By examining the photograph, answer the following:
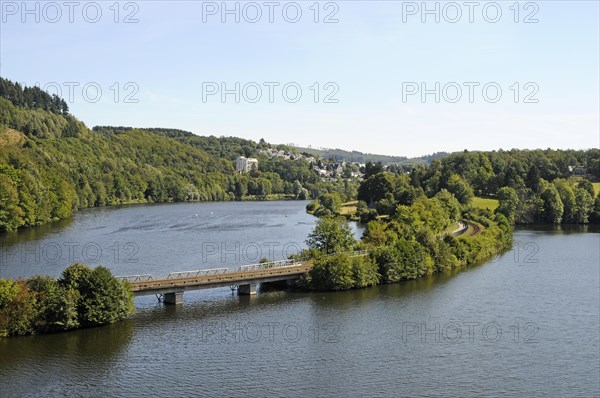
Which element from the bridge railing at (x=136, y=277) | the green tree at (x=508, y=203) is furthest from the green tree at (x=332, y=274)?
the green tree at (x=508, y=203)

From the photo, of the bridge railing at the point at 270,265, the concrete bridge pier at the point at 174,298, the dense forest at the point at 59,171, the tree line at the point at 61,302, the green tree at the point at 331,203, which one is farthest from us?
the green tree at the point at 331,203

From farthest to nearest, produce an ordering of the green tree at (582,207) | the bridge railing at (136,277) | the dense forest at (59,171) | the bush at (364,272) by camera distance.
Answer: the green tree at (582,207)
the dense forest at (59,171)
the bush at (364,272)
the bridge railing at (136,277)

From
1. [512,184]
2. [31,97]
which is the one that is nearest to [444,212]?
[512,184]

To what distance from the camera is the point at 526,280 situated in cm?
6397

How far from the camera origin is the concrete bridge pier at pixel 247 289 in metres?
53.9

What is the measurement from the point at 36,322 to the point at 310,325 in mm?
18151

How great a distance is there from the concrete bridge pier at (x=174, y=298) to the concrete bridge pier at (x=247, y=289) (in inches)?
231

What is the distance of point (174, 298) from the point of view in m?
49.9

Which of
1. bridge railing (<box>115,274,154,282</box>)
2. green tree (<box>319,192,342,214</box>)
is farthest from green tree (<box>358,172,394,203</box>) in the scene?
bridge railing (<box>115,274,154,282</box>)

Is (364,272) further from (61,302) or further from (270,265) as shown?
(61,302)

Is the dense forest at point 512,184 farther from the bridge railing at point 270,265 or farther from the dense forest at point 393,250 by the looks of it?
the bridge railing at point 270,265

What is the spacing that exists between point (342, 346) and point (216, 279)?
47.1 ft

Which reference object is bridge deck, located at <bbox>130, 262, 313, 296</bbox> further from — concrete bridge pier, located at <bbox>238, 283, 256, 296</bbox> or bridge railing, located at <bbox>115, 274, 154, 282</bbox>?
bridge railing, located at <bbox>115, 274, 154, 282</bbox>

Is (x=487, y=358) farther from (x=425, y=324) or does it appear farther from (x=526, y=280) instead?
(x=526, y=280)
